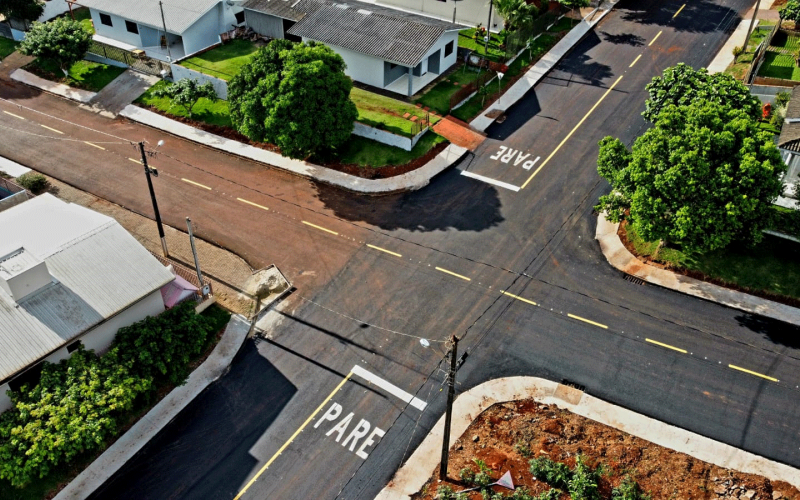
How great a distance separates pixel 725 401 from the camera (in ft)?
107

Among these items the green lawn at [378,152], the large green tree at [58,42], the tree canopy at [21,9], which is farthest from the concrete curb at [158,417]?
the tree canopy at [21,9]

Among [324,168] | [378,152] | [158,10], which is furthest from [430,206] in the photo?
[158,10]

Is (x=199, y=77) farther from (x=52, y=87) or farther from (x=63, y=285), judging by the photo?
(x=63, y=285)

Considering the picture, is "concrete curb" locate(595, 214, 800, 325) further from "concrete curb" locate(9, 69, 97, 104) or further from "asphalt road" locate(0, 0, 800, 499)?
"concrete curb" locate(9, 69, 97, 104)

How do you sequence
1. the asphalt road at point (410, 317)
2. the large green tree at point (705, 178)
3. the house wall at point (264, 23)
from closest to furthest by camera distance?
the asphalt road at point (410, 317) < the large green tree at point (705, 178) < the house wall at point (264, 23)

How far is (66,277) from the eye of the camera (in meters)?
33.5

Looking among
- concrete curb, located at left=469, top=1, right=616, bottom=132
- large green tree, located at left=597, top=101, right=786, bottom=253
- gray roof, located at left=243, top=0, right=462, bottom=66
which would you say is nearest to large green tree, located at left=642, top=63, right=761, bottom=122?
large green tree, located at left=597, top=101, right=786, bottom=253

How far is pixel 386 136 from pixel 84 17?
4155 cm

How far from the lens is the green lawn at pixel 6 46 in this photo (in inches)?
2514

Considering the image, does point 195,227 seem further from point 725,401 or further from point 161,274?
point 725,401

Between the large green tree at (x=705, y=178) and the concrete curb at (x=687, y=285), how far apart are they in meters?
3.10

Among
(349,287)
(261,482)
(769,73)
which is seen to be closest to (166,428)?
(261,482)

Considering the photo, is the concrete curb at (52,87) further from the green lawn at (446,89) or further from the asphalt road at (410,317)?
the green lawn at (446,89)

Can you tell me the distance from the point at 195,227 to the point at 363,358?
16.3m
